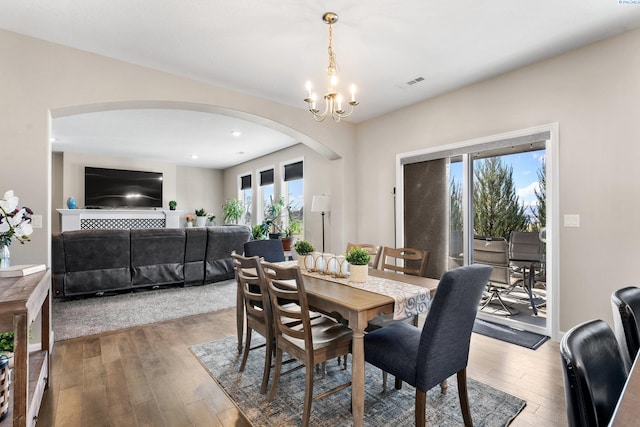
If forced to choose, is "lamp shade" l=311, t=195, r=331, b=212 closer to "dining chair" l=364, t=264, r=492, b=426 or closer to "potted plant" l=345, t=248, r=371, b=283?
"potted plant" l=345, t=248, r=371, b=283

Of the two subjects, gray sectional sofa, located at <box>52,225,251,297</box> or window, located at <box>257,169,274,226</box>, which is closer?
gray sectional sofa, located at <box>52,225,251,297</box>

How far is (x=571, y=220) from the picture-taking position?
9.58ft

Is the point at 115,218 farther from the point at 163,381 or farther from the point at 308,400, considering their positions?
the point at 308,400

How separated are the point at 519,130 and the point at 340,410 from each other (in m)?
3.15

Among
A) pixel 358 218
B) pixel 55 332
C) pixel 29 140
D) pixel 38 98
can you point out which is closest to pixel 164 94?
Result: pixel 38 98

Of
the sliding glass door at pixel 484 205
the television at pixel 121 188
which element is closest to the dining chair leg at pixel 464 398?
the sliding glass door at pixel 484 205

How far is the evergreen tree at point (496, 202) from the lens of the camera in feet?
11.6

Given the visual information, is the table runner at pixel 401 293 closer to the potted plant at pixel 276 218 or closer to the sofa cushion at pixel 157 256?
the sofa cushion at pixel 157 256

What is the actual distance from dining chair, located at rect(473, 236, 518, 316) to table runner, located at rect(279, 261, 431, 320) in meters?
1.94

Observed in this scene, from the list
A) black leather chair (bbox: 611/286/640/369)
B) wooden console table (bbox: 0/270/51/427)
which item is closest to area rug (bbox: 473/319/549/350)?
black leather chair (bbox: 611/286/640/369)

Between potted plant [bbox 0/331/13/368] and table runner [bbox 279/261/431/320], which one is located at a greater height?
table runner [bbox 279/261/431/320]

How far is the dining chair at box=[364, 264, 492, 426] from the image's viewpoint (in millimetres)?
1516

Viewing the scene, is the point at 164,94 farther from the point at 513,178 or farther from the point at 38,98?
the point at 513,178

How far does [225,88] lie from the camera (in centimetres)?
376
